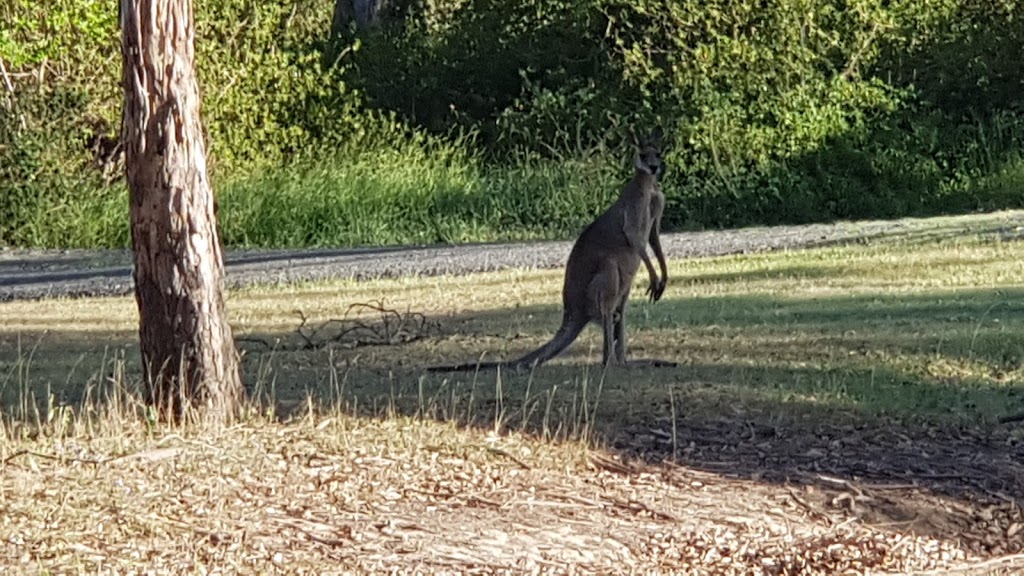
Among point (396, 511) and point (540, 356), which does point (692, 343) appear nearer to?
point (540, 356)

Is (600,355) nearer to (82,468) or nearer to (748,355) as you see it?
(748,355)

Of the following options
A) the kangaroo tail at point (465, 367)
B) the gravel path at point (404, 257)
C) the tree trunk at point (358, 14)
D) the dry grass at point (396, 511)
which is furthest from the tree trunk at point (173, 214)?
the tree trunk at point (358, 14)

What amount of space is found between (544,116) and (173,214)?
17.8 m

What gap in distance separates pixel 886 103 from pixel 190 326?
1782 cm

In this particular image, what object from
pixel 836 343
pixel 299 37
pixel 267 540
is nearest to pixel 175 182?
pixel 267 540

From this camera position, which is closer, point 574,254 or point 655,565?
point 655,565

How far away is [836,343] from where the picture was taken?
444 inches

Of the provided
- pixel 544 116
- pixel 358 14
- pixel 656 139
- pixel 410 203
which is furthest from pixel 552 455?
pixel 358 14

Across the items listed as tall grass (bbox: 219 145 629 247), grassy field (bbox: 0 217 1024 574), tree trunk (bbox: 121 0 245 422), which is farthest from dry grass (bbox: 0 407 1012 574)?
tall grass (bbox: 219 145 629 247)

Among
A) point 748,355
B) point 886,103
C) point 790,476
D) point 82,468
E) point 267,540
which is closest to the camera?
point 267,540

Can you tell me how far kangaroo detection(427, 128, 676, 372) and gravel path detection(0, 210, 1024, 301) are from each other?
20.8ft

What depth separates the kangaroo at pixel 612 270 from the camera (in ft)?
35.2

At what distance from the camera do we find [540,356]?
10734 mm

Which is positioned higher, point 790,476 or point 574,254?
point 574,254
